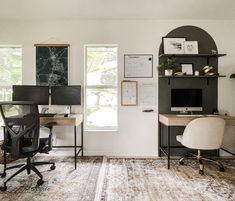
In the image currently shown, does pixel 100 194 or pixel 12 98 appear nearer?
pixel 100 194

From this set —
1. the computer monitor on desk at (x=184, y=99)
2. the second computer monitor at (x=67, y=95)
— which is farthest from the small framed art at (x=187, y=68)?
the second computer monitor at (x=67, y=95)

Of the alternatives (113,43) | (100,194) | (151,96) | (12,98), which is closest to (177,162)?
(151,96)

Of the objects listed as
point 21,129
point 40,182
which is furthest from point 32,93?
point 40,182

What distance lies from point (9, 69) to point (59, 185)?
245 centimetres

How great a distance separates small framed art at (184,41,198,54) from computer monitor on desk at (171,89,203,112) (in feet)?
2.27

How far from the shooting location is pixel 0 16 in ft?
12.3

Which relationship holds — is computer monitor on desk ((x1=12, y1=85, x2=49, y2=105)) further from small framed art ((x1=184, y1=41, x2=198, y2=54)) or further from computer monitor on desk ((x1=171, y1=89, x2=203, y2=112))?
small framed art ((x1=184, y1=41, x2=198, y2=54))

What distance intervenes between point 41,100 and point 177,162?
2.51m

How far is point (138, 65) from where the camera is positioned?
3910 mm

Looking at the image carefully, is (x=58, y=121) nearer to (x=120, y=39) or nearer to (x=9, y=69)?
(x=9, y=69)

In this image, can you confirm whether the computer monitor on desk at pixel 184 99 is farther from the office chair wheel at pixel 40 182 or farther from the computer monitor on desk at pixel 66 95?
the office chair wheel at pixel 40 182

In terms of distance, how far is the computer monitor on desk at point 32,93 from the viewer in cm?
365

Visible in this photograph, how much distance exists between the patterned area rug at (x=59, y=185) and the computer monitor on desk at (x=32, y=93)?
1.09 m

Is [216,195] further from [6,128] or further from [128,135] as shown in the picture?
[6,128]
